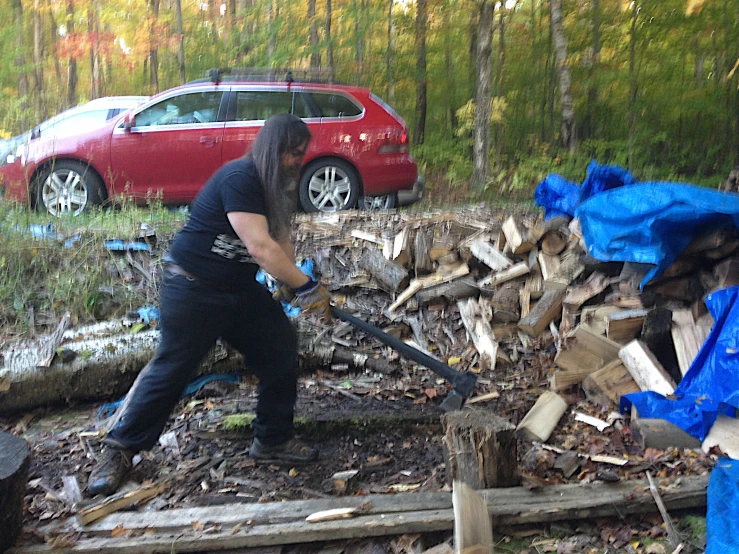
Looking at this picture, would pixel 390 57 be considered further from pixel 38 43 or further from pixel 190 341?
pixel 190 341

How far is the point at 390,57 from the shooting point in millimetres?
13680

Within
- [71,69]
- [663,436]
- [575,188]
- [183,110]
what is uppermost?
[71,69]

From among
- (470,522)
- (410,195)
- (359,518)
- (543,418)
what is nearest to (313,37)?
(410,195)

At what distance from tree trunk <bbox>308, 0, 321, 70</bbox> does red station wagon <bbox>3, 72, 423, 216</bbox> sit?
4.55 m

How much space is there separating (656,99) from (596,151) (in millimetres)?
2351

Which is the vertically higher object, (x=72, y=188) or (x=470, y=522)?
(x=72, y=188)

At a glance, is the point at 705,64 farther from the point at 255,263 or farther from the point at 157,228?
the point at 255,263

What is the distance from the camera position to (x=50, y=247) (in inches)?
215

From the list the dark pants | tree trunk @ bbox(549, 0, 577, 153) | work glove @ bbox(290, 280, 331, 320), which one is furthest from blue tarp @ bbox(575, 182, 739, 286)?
tree trunk @ bbox(549, 0, 577, 153)

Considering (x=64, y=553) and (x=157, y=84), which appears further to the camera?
(x=157, y=84)

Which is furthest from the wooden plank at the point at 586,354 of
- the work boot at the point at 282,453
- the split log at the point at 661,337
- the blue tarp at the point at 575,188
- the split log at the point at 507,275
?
the work boot at the point at 282,453

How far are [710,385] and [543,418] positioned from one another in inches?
35.2

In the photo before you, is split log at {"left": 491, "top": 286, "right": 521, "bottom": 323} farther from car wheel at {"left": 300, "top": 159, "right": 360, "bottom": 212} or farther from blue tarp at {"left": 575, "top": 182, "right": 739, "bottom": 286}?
car wheel at {"left": 300, "top": 159, "right": 360, "bottom": 212}

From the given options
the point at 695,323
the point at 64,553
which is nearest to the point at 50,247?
the point at 64,553
